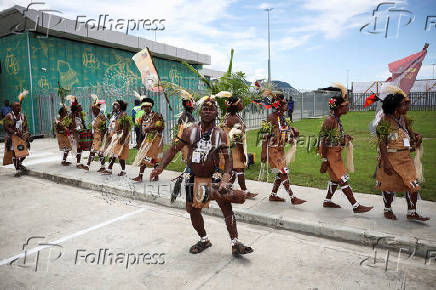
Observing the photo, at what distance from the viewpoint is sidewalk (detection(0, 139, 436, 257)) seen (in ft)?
13.6

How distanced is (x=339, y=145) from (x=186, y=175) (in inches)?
105

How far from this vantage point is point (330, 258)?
384cm

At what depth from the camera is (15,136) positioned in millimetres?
8500

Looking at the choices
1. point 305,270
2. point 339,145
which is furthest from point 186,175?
point 339,145

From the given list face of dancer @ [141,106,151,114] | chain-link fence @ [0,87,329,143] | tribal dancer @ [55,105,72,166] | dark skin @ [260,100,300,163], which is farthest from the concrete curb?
tribal dancer @ [55,105,72,166]

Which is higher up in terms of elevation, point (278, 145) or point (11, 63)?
point (11, 63)

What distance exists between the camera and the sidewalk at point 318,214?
416 cm

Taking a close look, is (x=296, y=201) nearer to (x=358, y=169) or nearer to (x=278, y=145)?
(x=278, y=145)

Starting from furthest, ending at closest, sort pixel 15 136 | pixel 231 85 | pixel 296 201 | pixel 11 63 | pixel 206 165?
1. pixel 11 63
2. pixel 15 136
3. pixel 231 85
4. pixel 296 201
5. pixel 206 165

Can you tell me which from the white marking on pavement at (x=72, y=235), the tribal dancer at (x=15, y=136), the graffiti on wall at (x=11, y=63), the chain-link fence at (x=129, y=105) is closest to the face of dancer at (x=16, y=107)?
the tribal dancer at (x=15, y=136)

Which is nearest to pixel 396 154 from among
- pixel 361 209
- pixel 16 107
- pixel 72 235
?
pixel 361 209

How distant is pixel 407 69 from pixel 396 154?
1824mm

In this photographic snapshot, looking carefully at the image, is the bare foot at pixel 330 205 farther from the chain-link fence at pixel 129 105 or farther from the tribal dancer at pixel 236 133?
the chain-link fence at pixel 129 105

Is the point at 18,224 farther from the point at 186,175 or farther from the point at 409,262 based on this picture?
the point at 409,262
